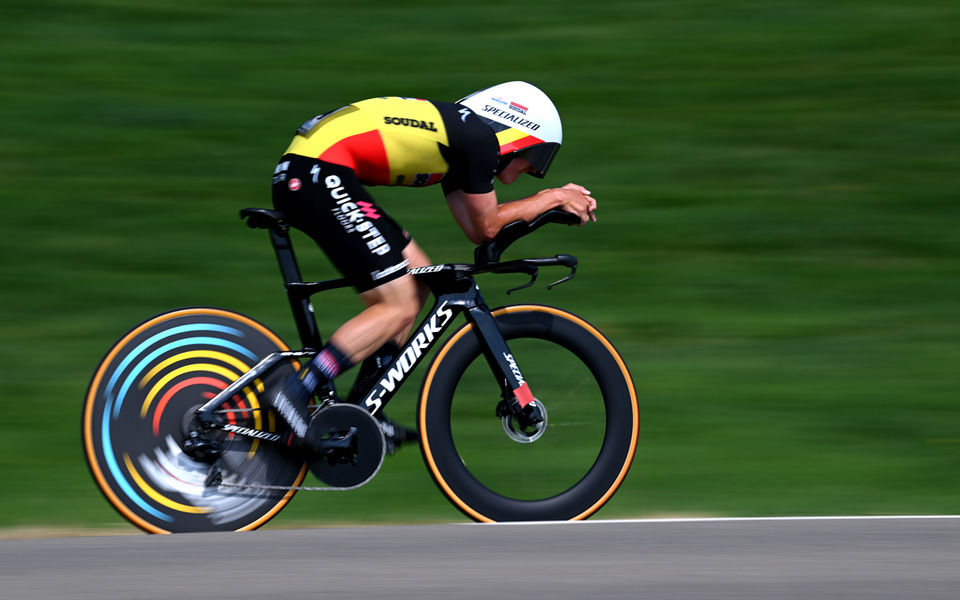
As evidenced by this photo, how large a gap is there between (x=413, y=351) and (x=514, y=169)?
759mm

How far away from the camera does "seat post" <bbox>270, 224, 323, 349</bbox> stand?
5039 mm

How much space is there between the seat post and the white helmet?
0.81m

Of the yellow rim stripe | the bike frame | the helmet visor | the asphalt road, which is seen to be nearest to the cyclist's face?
the helmet visor

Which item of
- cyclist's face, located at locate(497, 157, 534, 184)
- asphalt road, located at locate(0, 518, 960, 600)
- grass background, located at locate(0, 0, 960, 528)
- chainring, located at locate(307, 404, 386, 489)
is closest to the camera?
asphalt road, located at locate(0, 518, 960, 600)

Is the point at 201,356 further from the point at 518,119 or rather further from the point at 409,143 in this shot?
the point at 518,119

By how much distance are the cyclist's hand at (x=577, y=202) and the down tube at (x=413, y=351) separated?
52 cm

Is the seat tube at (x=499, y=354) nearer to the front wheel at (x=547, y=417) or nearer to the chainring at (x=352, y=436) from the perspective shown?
the front wheel at (x=547, y=417)

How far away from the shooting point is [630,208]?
368 inches

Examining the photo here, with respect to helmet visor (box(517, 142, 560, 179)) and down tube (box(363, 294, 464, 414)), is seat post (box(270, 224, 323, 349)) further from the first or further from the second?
helmet visor (box(517, 142, 560, 179))

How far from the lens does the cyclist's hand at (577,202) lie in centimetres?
509

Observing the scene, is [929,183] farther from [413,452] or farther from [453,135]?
[453,135]

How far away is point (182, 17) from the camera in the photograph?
39.0ft

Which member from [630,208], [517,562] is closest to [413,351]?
[517,562]

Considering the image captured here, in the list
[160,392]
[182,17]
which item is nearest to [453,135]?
[160,392]
